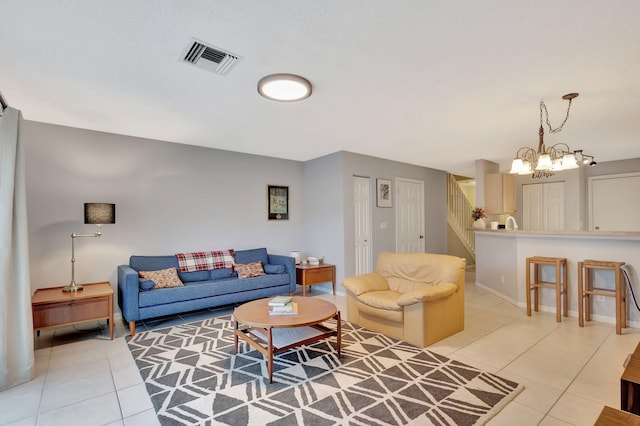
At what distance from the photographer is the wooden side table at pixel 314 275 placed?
5.09m

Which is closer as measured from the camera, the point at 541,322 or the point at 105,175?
the point at 541,322

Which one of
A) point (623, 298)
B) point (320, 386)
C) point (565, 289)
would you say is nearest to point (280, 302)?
point (320, 386)

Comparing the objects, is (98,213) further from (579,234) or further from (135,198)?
(579,234)

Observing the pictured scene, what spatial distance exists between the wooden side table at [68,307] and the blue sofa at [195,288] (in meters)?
0.21

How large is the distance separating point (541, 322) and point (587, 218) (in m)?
4.15

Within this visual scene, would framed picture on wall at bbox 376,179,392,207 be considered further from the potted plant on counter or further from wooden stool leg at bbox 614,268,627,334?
wooden stool leg at bbox 614,268,627,334

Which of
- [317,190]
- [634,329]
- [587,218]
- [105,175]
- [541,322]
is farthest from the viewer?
[587,218]

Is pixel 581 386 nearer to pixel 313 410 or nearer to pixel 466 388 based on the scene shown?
pixel 466 388

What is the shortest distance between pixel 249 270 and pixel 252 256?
402 mm

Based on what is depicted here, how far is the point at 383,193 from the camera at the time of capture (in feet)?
19.5

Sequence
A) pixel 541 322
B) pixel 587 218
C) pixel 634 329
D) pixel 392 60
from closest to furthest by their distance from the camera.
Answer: pixel 392 60
pixel 634 329
pixel 541 322
pixel 587 218

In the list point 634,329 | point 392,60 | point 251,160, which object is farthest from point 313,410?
point 251,160

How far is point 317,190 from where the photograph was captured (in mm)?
5785

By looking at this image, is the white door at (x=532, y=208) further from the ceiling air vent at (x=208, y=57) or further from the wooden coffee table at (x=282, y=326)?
the ceiling air vent at (x=208, y=57)
